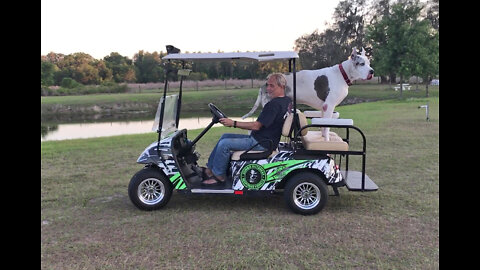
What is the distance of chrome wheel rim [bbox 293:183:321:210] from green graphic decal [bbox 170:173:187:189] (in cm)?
144

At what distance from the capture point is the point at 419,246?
12.7 feet

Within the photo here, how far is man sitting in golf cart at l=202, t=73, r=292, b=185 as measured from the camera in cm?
485

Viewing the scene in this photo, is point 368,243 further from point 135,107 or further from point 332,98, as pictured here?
point 135,107

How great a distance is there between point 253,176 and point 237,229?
767mm

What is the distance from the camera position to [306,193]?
483cm

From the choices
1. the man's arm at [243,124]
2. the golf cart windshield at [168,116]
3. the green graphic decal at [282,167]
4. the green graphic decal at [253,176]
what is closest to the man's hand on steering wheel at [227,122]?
the man's arm at [243,124]

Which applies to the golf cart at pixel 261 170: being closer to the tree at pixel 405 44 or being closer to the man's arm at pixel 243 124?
the man's arm at pixel 243 124

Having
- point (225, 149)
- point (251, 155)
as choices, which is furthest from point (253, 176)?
point (225, 149)

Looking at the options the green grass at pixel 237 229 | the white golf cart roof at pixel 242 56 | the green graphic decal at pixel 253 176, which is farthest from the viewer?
the white golf cart roof at pixel 242 56

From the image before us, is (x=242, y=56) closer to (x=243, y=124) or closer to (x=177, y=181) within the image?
(x=243, y=124)

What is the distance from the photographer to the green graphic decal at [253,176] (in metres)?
4.83

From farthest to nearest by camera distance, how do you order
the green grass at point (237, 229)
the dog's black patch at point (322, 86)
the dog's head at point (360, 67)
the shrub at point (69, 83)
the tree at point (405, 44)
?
A: the shrub at point (69, 83), the tree at point (405, 44), the dog's black patch at point (322, 86), the dog's head at point (360, 67), the green grass at point (237, 229)
